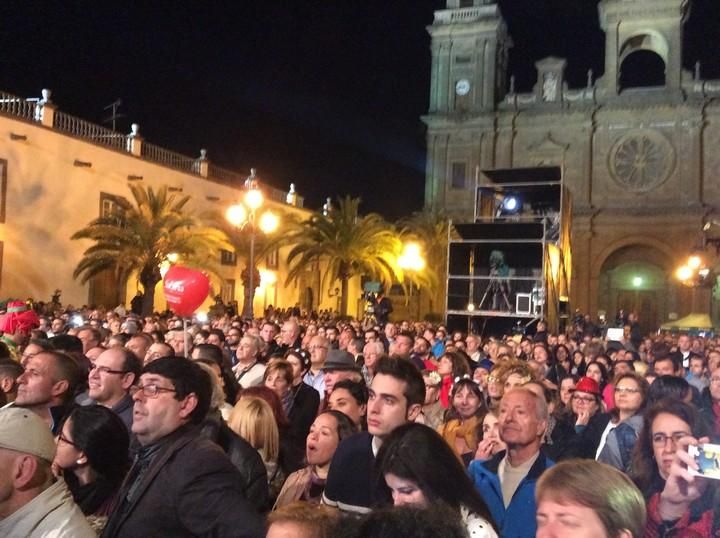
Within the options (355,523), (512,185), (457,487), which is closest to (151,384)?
(457,487)

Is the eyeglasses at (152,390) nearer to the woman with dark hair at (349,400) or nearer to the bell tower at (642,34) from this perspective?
the woman with dark hair at (349,400)

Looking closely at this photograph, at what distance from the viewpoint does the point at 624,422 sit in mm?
5605

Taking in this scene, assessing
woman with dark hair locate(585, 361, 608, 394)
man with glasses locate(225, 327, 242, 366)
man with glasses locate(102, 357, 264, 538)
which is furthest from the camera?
man with glasses locate(225, 327, 242, 366)

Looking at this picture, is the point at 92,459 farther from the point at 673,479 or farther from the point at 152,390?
the point at 673,479

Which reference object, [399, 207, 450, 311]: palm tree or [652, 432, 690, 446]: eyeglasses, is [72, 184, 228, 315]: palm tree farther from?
[652, 432, 690, 446]: eyeglasses

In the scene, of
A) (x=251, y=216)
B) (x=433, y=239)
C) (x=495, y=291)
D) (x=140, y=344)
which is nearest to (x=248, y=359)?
(x=140, y=344)

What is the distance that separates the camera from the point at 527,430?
402cm

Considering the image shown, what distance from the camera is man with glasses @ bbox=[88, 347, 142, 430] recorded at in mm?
5074

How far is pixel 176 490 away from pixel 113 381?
2.29m

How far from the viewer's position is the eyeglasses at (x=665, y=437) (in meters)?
3.79

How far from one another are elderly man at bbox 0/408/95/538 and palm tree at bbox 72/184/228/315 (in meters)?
23.0

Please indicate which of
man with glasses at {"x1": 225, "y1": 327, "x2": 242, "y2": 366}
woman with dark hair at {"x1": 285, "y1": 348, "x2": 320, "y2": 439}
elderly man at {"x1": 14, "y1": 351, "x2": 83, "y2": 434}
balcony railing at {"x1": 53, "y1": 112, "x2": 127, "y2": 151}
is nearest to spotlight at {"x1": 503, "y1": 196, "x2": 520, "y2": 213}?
man with glasses at {"x1": 225, "y1": 327, "x2": 242, "y2": 366}

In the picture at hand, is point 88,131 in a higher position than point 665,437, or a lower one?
higher

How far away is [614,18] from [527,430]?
131 ft
